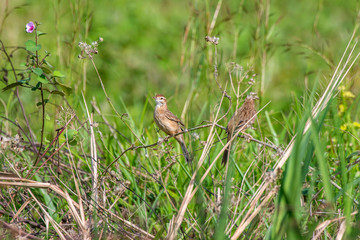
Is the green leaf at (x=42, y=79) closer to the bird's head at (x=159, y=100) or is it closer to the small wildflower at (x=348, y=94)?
the bird's head at (x=159, y=100)

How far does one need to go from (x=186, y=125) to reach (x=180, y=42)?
8.41 feet

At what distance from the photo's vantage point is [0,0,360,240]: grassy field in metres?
2.33

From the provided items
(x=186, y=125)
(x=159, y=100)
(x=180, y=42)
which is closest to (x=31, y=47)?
(x=186, y=125)

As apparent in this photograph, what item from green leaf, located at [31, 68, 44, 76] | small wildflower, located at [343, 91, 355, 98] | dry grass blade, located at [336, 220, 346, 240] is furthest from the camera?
small wildflower, located at [343, 91, 355, 98]

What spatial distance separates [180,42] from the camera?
21.0 feet

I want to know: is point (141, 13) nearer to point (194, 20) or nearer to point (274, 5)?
point (274, 5)

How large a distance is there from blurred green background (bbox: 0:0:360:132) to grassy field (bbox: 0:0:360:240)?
0.07 ft

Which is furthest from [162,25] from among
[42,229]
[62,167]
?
[42,229]

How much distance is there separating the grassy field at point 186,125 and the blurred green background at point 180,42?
21mm

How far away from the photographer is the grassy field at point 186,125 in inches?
91.7

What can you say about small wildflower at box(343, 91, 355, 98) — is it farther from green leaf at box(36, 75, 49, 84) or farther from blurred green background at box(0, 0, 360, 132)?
green leaf at box(36, 75, 49, 84)

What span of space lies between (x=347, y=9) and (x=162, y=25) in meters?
2.97

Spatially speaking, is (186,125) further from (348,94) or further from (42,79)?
(42,79)

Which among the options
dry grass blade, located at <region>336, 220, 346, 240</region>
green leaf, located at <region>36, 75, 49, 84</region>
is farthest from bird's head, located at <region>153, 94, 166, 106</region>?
dry grass blade, located at <region>336, 220, 346, 240</region>
